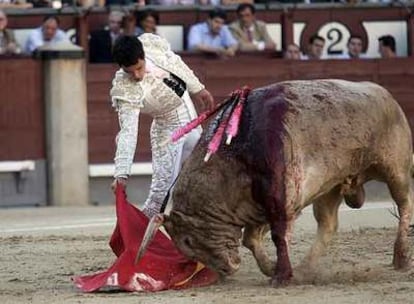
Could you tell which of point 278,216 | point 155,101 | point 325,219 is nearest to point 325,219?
point 325,219

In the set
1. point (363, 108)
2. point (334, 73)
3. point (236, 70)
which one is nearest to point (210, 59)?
point (236, 70)

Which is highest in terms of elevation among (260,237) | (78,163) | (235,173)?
(235,173)

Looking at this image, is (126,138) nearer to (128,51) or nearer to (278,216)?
(128,51)

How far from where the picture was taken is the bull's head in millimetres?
5973

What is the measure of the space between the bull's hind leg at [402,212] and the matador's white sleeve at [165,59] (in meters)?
1.05

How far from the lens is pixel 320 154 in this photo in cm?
601

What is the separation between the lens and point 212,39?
12.5 metres

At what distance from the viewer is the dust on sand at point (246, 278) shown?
5.68m

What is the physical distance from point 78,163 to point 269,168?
677 centimetres

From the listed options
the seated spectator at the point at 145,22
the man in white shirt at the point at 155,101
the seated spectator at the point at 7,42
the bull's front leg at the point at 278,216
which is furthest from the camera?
the seated spectator at the point at 7,42

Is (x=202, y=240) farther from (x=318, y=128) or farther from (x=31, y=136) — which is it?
(x=31, y=136)

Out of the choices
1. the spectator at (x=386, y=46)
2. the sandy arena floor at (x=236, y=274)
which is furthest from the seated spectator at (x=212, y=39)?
the sandy arena floor at (x=236, y=274)

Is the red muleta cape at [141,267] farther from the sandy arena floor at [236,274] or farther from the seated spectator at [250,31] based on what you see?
the seated spectator at [250,31]

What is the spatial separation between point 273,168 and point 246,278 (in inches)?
32.3
